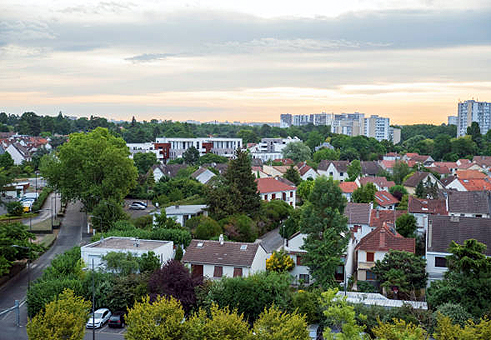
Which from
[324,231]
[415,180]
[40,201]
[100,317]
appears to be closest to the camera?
[100,317]

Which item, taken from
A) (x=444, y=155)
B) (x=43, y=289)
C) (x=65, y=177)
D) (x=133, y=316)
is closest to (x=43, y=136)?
(x=65, y=177)

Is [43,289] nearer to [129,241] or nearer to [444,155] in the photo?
[129,241]

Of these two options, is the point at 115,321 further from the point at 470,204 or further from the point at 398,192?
the point at 398,192

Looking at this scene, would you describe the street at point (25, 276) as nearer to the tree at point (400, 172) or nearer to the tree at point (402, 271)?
the tree at point (402, 271)

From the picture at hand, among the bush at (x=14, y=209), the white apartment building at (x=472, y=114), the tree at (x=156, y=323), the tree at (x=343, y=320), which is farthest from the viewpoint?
the white apartment building at (x=472, y=114)

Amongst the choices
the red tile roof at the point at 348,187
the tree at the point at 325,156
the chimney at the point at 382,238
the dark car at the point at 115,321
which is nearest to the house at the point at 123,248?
the dark car at the point at 115,321

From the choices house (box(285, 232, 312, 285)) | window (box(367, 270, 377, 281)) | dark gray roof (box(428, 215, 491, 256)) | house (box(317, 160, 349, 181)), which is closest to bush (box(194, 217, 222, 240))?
house (box(285, 232, 312, 285))

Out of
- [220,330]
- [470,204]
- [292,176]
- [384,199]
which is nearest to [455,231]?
[470,204]
